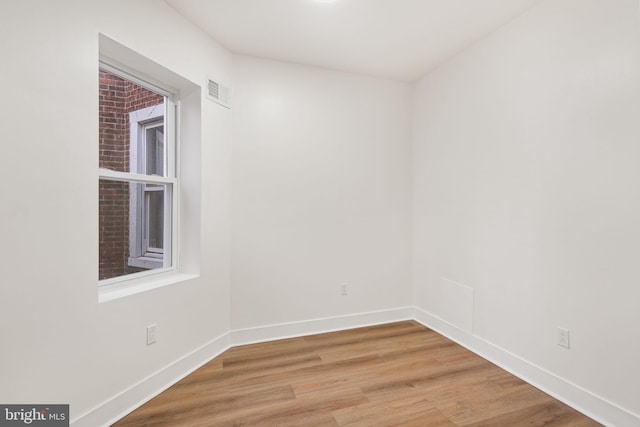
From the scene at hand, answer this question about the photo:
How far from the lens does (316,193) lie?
118 inches

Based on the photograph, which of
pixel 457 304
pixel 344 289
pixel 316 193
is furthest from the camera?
pixel 344 289

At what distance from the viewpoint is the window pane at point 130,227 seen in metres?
1.92

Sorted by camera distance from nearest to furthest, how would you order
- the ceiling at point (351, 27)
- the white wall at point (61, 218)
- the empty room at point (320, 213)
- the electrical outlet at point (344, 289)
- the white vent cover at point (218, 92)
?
1. the white wall at point (61, 218)
2. the empty room at point (320, 213)
3. the ceiling at point (351, 27)
4. the white vent cover at point (218, 92)
5. the electrical outlet at point (344, 289)

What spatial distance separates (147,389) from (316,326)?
59.3 inches

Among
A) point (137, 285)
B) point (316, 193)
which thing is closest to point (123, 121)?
point (137, 285)

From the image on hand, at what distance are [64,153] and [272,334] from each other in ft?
6.97

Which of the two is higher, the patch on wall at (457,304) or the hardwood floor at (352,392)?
the patch on wall at (457,304)

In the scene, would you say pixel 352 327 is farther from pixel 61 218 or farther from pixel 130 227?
pixel 61 218

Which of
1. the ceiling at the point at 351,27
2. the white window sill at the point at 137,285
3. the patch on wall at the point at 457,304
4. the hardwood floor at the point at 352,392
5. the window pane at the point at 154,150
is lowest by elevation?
the hardwood floor at the point at 352,392

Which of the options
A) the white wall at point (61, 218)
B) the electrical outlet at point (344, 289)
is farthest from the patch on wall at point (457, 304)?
the white wall at point (61, 218)

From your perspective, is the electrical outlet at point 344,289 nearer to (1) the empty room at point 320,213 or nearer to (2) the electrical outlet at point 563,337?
(1) the empty room at point 320,213

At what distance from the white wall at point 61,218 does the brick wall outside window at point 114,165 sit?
0.86 feet

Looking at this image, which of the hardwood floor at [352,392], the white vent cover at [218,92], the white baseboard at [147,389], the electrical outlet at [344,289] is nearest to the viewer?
the white baseboard at [147,389]

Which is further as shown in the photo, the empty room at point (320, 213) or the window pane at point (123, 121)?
the window pane at point (123, 121)
